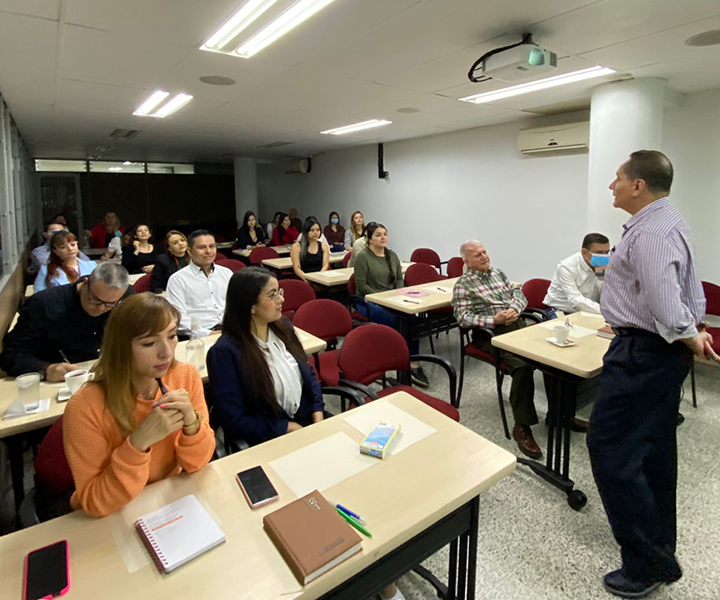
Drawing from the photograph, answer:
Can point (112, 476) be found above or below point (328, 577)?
above

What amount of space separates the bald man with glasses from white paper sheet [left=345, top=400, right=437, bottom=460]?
142cm

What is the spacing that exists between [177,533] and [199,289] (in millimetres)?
2434

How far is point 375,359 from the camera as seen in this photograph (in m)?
2.62

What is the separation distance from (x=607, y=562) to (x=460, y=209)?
5422 mm

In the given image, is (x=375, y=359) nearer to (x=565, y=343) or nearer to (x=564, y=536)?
(x=565, y=343)

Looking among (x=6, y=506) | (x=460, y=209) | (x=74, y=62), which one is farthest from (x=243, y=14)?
(x=460, y=209)

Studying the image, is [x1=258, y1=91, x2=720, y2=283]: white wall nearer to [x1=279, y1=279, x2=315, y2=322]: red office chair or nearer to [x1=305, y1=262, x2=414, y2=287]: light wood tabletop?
[x1=305, y1=262, x2=414, y2=287]: light wood tabletop

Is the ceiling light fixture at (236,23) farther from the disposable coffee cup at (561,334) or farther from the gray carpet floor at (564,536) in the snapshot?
the gray carpet floor at (564,536)

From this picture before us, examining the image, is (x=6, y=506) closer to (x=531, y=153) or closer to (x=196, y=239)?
(x=196, y=239)

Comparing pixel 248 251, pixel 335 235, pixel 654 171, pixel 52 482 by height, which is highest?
pixel 654 171

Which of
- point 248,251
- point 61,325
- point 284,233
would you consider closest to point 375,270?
point 61,325

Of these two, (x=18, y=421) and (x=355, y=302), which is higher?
(x=355, y=302)

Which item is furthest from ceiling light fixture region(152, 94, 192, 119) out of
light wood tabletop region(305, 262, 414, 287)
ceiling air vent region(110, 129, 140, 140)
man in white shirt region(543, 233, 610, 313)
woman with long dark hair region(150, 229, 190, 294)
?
man in white shirt region(543, 233, 610, 313)

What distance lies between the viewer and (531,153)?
5.58 m
